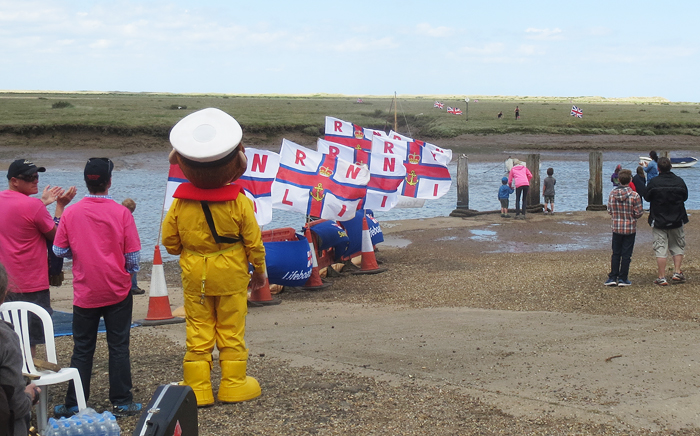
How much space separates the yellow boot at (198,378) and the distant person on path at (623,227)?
22.4ft

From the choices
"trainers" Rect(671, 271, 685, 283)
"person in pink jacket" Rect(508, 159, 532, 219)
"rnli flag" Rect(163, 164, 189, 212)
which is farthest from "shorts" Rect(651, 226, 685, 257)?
"person in pink jacket" Rect(508, 159, 532, 219)

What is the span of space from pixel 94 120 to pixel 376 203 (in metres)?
43.5

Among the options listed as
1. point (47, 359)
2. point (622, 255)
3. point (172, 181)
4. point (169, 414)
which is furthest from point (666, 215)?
point (169, 414)

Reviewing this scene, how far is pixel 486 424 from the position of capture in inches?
199

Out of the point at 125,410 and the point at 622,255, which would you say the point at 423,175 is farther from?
the point at 125,410

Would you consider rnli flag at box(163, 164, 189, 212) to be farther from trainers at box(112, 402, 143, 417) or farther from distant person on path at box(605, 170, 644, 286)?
distant person on path at box(605, 170, 644, 286)

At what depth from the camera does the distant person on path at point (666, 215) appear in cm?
1024

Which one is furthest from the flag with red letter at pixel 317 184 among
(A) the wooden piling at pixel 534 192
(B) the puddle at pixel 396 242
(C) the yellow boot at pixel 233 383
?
(A) the wooden piling at pixel 534 192

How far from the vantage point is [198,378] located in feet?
17.9

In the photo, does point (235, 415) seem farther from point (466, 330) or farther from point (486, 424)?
point (466, 330)

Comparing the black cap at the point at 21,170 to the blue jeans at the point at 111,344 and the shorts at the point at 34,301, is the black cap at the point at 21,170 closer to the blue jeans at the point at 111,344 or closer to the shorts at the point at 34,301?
the shorts at the point at 34,301

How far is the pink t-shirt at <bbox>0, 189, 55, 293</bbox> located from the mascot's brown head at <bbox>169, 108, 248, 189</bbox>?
122 centimetres

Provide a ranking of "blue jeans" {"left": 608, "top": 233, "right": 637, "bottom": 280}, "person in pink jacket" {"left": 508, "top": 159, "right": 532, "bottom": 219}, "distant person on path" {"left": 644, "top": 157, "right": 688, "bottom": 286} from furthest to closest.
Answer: "person in pink jacket" {"left": 508, "top": 159, "right": 532, "bottom": 219}
"blue jeans" {"left": 608, "top": 233, "right": 637, "bottom": 280}
"distant person on path" {"left": 644, "top": 157, "right": 688, "bottom": 286}

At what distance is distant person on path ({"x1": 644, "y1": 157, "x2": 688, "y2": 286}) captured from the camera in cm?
1024
